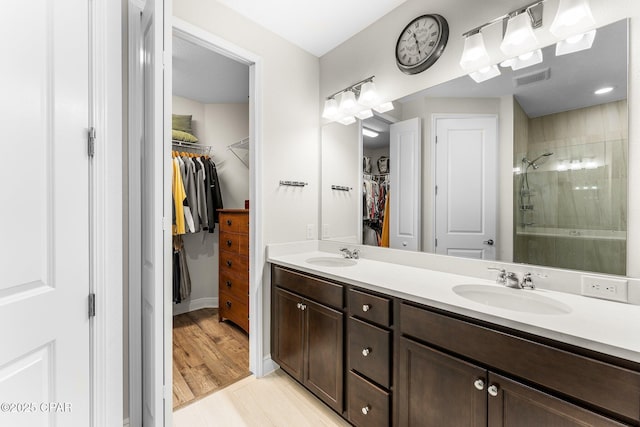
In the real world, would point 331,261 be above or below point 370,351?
above

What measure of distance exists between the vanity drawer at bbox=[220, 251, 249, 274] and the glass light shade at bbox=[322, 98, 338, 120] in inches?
60.2

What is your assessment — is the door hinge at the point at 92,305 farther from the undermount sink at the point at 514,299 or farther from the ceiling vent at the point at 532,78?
the ceiling vent at the point at 532,78

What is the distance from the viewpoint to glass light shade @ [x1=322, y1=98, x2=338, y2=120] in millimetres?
2383

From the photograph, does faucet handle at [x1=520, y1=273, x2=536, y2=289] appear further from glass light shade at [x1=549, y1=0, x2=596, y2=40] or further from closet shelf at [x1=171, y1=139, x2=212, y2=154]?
closet shelf at [x1=171, y1=139, x2=212, y2=154]

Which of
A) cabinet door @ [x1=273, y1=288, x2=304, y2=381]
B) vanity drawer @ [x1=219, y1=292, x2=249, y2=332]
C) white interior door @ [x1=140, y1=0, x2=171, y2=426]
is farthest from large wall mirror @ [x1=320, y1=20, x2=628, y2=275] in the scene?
white interior door @ [x1=140, y1=0, x2=171, y2=426]

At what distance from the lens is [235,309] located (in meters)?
2.84

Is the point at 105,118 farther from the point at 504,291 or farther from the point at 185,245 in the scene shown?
the point at 185,245

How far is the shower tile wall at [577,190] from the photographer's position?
1204 mm

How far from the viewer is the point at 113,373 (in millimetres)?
1124

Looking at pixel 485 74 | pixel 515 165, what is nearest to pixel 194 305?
pixel 515 165

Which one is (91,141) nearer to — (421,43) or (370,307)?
(370,307)

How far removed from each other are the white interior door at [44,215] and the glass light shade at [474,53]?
70.5 inches

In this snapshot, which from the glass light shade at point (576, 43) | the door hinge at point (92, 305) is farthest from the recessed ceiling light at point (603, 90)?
the door hinge at point (92, 305)

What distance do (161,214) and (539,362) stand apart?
1515 mm
